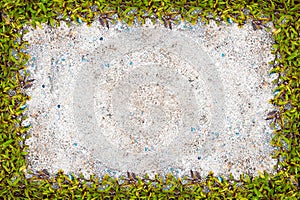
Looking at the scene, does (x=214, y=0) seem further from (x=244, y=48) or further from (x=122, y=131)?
(x=122, y=131)

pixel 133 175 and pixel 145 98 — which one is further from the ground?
pixel 145 98

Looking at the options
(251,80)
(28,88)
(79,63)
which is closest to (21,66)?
(28,88)

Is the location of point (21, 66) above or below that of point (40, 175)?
above
